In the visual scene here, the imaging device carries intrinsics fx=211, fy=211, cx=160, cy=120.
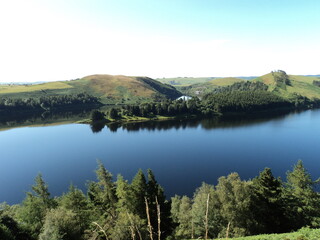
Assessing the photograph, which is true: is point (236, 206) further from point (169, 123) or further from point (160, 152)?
point (169, 123)

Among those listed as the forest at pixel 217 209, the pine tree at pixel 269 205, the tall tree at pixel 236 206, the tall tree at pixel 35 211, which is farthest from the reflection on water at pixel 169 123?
the tall tree at pixel 236 206

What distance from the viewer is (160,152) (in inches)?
4380

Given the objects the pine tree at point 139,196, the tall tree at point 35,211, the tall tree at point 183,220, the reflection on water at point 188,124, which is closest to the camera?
the pine tree at point 139,196

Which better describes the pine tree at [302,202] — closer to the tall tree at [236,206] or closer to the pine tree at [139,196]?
the tall tree at [236,206]

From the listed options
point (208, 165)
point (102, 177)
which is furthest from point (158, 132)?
point (102, 177)

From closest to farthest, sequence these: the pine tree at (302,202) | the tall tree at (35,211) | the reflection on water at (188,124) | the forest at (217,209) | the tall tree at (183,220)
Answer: the forest at (217,209) → the pine tree at (302,202) → the tall tree at (35,211) → the tall tree at (183,220) → the reflection on water at (188,124)

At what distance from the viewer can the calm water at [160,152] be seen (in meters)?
82.6

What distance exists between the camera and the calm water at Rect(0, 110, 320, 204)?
82625 millimetres

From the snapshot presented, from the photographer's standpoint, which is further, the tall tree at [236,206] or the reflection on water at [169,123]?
the reflection on water at [169,123]

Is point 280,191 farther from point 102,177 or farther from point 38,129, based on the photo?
point 38,129

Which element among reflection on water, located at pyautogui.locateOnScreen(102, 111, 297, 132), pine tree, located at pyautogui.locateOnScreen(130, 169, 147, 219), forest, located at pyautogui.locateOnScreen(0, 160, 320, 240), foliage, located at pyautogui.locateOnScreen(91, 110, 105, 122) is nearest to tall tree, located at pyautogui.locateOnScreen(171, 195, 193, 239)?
forest, located at pyautogui.locateOnScreen(0, 160, 320, 240)

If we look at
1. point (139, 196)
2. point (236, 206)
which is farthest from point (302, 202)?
point (139, 196)

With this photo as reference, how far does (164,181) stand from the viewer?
257ft

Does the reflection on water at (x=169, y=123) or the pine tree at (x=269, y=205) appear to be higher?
the pine tree at (x=269, y=205)
